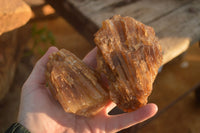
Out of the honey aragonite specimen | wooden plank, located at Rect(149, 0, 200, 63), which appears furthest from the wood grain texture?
the honey aragonite specimen

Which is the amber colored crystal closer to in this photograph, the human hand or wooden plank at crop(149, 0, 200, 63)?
the human hand

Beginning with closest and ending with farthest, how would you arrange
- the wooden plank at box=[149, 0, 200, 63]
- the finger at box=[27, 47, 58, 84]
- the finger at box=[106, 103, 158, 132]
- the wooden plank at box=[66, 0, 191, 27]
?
1. the finger at box=[106, 103, 158, 132]
2. the finger at box=[27, 47, 58, 84]
3. the wooden plank at box=[149, 0, 200, 63]
4. the wooden plank at box=[66, 0, 191, 27]

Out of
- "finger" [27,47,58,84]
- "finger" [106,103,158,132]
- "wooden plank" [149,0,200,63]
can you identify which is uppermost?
"finger" [27,47,58,84]

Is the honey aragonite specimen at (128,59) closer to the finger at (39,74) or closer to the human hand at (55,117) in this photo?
the human hand at (55,117)

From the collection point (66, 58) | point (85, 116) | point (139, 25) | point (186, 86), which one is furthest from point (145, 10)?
point (186, 86)

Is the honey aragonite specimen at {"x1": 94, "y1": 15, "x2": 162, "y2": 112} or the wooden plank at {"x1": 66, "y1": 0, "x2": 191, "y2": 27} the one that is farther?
the wooden plank at {"x1": 66, "y1": 0, "x2": 191, "y2": 27}

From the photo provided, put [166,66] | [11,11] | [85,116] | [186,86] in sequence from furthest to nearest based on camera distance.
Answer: [166,66], [186,86], [11,11], [85,116]

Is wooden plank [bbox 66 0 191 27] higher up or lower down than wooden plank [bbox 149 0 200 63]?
higher up

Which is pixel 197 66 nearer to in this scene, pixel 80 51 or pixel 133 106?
pixel 80 51
